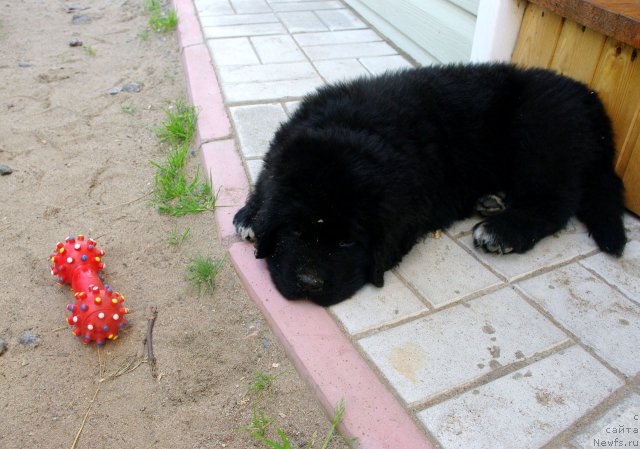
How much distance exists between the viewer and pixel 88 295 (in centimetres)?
216

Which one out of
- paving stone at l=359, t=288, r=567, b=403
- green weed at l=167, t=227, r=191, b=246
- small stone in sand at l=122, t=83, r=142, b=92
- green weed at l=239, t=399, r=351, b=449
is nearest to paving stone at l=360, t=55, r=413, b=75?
small stone in sand at l=122, t=83, r=142, b=92

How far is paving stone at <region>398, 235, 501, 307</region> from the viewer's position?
8.02 feet

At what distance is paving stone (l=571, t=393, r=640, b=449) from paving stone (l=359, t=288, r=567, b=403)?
1.07 feet

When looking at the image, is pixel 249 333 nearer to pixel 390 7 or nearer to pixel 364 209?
pixel 364 209

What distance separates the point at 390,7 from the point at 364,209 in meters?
3.44

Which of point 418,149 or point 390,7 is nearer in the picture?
point 418,149

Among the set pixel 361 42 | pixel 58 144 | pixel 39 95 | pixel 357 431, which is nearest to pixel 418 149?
pixel 357 431

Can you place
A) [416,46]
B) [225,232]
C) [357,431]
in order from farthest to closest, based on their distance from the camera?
[416,46] < [225,232] < [357,431]

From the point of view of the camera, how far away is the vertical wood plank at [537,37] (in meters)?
3.21

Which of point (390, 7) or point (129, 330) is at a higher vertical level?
point (390, 7)

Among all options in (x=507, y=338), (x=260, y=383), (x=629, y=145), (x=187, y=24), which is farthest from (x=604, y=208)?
(x=187, y=24)

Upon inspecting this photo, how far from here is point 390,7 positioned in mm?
4984

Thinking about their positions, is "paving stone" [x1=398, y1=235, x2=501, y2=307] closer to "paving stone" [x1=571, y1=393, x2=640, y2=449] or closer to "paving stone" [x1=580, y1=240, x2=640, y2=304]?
"paving stone" [x1=580, y1=240, x2=640, y2=304]

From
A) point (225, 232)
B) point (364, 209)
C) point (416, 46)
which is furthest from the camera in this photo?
point (416, 46)
